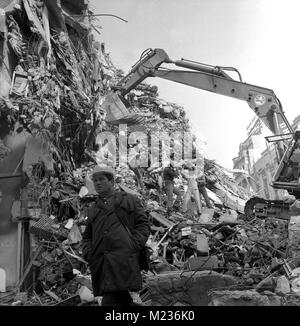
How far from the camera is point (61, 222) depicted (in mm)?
8281

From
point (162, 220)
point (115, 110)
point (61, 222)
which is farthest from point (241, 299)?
point (115, 110)

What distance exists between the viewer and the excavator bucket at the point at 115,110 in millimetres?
13488

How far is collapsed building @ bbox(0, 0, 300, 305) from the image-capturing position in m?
5.48

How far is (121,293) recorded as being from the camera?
3400 mm

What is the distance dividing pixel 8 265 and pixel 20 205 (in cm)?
100

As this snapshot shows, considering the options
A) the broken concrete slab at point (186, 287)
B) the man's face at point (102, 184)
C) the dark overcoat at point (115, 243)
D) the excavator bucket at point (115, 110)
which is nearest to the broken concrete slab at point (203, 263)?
the broken concrete slab at point (186, 287)

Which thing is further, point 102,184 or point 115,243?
point 102,184

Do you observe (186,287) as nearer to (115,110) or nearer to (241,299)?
(241,299)

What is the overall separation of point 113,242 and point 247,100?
27.1 feet

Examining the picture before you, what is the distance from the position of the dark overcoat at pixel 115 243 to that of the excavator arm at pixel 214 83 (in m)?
7.48

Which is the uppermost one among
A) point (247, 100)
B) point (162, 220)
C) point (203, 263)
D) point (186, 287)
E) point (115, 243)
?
point (247, 100)

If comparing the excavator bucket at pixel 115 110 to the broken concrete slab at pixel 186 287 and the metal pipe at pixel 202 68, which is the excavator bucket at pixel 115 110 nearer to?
the metal pipe at pixel 202 68
